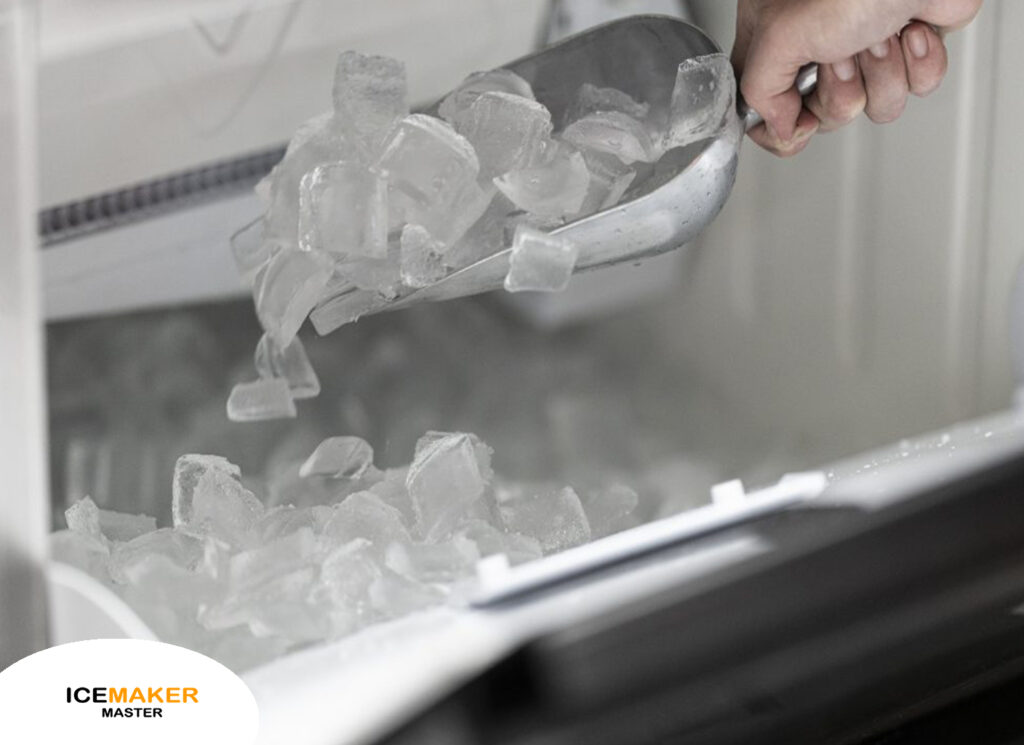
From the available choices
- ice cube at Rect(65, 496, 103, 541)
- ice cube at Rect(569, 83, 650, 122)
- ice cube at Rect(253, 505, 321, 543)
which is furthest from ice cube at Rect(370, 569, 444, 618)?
ice cube at Rect(569, 83, 650, 122)

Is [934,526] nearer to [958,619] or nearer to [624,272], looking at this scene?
[958,619]

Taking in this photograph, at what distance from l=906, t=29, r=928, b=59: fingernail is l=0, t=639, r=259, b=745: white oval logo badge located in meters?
0.72

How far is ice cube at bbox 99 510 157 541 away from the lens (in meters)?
0.91

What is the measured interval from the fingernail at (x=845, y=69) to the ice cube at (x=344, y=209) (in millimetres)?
376

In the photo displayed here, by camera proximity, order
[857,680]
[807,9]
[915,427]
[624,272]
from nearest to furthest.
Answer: [857,680]
[807,9]
[915,427]
[624,272]

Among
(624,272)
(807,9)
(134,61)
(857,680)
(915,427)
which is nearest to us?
(857,680)

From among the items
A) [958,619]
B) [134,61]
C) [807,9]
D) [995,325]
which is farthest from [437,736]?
[995,325]

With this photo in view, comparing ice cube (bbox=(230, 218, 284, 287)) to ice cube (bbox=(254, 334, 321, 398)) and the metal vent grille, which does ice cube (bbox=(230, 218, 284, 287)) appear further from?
the metal vent grille

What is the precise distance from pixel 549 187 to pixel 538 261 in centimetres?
9

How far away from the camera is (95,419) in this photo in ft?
4.64

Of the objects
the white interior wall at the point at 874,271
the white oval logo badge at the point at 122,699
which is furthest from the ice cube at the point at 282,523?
the white interior wall at the point at 874,271

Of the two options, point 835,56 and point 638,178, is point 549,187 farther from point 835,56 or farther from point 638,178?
point 835,56

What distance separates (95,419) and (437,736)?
0.87 meters

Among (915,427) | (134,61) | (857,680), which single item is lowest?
(857,680)
